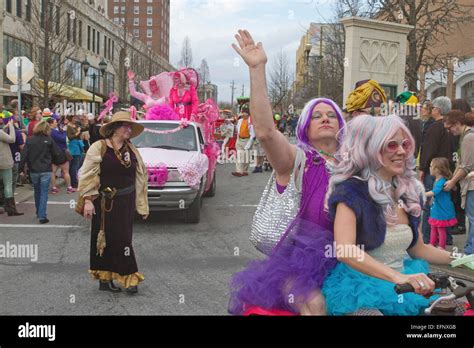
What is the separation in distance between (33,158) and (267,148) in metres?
7.70

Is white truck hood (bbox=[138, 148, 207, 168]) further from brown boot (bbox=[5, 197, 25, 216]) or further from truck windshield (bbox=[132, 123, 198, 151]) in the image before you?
brown boot (bbox=[5, 197, 25, 216])

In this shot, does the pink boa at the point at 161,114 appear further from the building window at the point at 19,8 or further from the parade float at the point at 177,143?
the building window at the point at 19,8

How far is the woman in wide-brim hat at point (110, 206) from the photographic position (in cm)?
566

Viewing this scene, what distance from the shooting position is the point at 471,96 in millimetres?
30328

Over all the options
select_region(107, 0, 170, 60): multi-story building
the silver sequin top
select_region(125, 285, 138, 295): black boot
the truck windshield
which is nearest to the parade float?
the truck windshield

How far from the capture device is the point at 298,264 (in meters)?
2.54

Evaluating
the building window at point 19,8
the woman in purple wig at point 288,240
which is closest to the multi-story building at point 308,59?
the building window at point 19,8

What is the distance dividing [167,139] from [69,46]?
1319 inches

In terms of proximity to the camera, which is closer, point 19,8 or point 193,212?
point 193,212

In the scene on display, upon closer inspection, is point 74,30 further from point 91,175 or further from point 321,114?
point 321,114

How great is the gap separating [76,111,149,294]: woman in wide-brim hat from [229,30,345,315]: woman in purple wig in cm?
308

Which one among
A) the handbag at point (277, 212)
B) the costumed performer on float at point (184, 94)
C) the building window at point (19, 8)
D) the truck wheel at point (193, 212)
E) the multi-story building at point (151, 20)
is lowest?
the truck wheel at point (193, 212)

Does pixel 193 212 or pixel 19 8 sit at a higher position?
pixel 19 8

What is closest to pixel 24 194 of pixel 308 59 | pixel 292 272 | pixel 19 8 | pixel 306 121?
pixel 306 121
